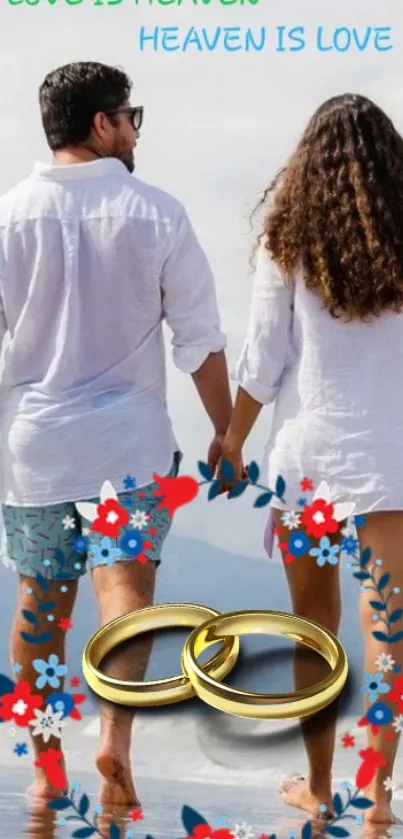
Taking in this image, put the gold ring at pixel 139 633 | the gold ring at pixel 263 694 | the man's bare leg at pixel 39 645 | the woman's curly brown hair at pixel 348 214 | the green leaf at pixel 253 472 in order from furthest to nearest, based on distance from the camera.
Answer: the man's bare leg at pixel 39 645
the green leaf at pixel 253 472
the woman's curly brown hair at pixel 348 214
the gold ring at pixel 139 633
the gold ring at pixel 263 694

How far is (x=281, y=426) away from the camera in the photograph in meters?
4.31

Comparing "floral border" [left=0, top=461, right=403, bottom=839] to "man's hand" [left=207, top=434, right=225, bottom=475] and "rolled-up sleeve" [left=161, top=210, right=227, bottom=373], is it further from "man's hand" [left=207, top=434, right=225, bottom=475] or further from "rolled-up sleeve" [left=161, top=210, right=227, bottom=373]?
"rolled-up sleeve" [left=161, top=210, right=227, bottom=373]

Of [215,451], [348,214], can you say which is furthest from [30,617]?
[348,214]

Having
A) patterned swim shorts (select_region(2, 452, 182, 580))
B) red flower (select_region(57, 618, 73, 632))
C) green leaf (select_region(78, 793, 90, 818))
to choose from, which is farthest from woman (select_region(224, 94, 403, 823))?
red flower (select_region(57, 618, 73, 632))

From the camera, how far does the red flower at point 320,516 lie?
426 cm

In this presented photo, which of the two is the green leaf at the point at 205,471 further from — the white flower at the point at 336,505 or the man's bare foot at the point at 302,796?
the man's bare foot at the point at 302,796

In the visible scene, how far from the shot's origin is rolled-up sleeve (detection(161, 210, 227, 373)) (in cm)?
430

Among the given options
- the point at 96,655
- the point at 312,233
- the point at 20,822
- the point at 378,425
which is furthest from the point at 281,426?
the point at 20,822

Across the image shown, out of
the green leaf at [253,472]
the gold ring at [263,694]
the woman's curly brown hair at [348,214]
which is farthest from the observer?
the green leaf at [253,472]

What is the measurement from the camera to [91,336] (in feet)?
14.0

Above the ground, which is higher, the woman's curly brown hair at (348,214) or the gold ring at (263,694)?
the woman's curly brown hair at (348,214)

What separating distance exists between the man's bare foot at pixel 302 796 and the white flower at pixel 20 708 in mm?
755

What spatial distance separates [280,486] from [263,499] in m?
0.07

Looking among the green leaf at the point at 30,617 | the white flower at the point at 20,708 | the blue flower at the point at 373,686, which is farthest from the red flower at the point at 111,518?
the blue flower at the point at 373,686
